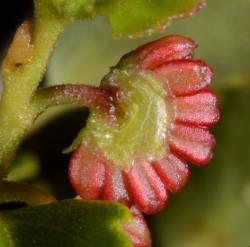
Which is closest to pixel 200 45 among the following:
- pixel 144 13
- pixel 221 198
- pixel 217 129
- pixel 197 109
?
pixel 217 129

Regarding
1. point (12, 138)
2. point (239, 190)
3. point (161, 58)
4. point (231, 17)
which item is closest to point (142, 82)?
point (161, 58)

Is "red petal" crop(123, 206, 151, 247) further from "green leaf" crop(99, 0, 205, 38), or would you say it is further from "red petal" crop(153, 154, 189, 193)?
"green leaf" crop(99, 0, 205, 38)

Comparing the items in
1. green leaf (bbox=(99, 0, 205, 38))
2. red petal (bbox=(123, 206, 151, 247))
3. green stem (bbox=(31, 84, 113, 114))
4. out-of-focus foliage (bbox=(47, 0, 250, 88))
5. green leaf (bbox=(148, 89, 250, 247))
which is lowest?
green leaf (bbox=(148, 89, 250, 247))

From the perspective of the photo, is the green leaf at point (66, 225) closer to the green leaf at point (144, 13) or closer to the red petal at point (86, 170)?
the red petal at point (86, 170)

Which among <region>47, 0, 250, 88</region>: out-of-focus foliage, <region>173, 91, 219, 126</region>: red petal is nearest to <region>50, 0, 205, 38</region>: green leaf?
<region>173, 91, 219, 126</region>: red petal

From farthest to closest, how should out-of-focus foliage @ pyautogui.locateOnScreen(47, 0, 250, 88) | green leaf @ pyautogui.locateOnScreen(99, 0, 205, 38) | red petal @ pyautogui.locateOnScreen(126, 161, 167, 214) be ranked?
out-of-focus foliage @ pyautogui.locateOnScreen(47, 0, 250, 88) < red petal @ pyautogui.locateOnScreen(126, 161, 167, 214) < green leaf @ pyautogui.locateOnScreen(99, 0, 205, 38)

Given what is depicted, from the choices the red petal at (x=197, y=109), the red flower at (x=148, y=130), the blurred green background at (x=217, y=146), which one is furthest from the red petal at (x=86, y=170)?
the blurred green background at (x=217, y=146)
